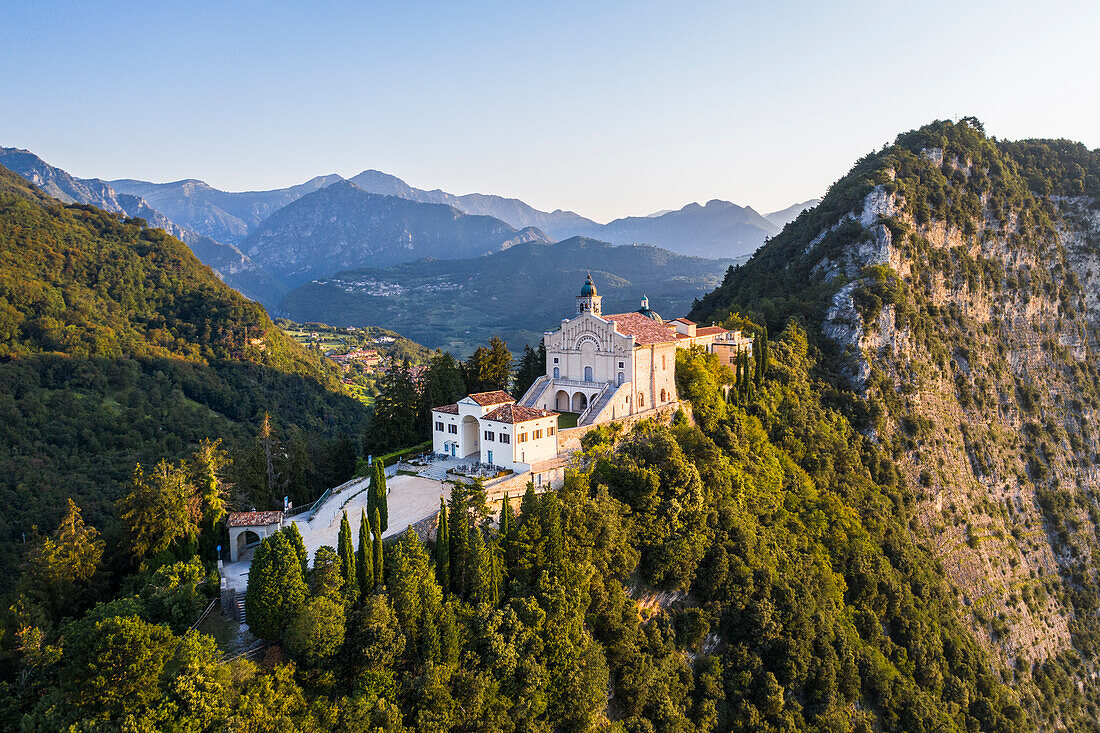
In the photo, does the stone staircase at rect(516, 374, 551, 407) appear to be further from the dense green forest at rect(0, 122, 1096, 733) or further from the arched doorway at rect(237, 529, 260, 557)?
the arched doorway at rect(237, 529, 260, 557)

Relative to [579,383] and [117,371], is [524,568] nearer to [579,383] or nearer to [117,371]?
[579,383]

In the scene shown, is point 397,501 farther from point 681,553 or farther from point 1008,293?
point 1008,293

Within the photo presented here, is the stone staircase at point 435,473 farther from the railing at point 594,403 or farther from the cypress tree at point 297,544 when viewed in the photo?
the cypress tree at point 297,544

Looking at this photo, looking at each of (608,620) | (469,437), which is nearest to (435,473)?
(469,437)

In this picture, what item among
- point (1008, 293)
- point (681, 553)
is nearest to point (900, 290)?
point (1008, 293)

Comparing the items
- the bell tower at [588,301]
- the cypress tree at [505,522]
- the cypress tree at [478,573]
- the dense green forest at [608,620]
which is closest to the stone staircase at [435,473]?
the dense green forest at [608,620]

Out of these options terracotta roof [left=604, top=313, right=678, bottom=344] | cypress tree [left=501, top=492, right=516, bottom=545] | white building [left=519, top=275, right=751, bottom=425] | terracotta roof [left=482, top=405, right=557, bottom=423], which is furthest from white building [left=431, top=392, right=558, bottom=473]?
terracotta roof [left=604, top=313, right=678, bottom=344]
